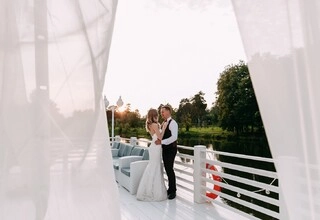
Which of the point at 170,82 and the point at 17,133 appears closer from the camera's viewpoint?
the point at 17,133

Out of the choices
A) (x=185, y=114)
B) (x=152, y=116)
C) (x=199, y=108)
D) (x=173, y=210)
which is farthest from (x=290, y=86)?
(x=199, y=108)

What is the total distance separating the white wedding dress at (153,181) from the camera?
4188 millimetres

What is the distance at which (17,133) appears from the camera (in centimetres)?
97

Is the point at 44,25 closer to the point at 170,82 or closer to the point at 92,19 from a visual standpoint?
the point at 92,19

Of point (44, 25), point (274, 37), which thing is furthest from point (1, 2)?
point (274, 37)

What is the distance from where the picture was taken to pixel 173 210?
379 centimetres

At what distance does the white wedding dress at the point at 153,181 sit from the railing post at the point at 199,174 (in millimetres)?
473

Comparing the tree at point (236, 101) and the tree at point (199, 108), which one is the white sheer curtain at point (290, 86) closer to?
the tree at point (236, 101)

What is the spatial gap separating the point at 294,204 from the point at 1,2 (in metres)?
1.14

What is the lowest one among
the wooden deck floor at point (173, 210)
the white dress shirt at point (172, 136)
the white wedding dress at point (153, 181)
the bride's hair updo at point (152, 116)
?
the wooden deck floor at point (173, 210)

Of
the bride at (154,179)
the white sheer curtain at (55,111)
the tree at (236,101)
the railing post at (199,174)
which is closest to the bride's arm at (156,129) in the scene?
the bride at (154,179)

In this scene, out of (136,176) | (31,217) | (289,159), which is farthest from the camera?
(136,176)

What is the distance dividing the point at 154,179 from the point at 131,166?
0.50 m

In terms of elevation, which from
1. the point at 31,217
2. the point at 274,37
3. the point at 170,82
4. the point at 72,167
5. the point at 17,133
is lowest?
the point at 31,217
